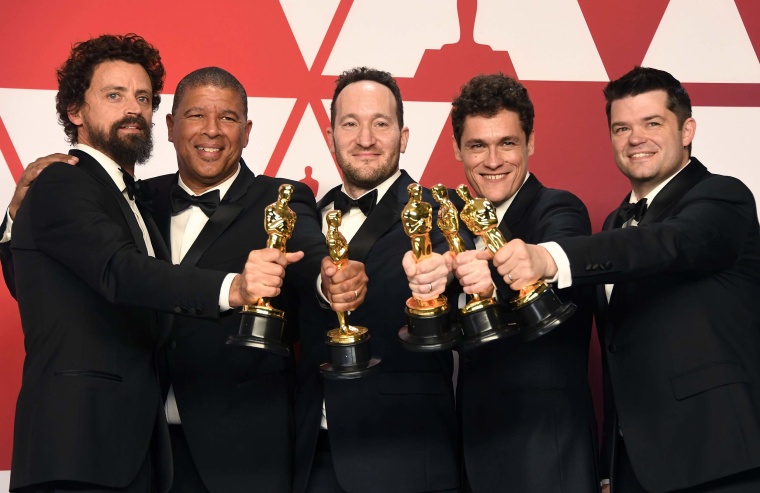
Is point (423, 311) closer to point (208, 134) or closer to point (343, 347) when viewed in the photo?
point (343, 347)

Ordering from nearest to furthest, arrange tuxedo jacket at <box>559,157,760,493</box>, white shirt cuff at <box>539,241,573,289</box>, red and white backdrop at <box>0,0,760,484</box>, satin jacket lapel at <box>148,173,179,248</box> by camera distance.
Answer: white shirt cuff at <box>539,241,573,289</box> < tuxedo jacket at <box>559,157,760,493</box> < satin jacket lapel at <box>148,173,179,248</box> < red and white backdrop at <box>0,0,760,484</box>

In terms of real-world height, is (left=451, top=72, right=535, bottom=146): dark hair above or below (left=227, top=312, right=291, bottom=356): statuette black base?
above

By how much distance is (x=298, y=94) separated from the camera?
433 centimetres

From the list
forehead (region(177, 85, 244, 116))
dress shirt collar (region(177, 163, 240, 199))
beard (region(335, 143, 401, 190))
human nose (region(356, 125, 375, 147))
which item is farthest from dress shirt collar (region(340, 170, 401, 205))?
forehead (region(177, 85, 244, 116))

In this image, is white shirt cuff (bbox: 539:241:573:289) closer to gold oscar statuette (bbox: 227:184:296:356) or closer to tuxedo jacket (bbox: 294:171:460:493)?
tuxedo jacket (bbox: 294:171:460:493)

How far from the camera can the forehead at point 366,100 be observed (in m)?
3.31

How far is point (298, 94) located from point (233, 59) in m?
0.35

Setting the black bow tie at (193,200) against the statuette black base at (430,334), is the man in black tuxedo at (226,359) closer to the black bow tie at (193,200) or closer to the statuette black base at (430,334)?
the black bow tie at (193,200)

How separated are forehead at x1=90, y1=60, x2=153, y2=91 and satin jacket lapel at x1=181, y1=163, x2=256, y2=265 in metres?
0.54

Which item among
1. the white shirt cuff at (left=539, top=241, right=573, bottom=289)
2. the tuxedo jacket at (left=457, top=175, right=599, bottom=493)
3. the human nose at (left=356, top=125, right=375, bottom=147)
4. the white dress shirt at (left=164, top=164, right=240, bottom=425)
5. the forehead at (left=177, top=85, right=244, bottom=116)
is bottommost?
the tuxedo jacket at (left=457, top=175, right=599, bottom=493)

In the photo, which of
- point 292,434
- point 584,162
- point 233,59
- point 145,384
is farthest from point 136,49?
point 584,162

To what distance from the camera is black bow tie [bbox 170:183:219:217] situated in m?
3.21

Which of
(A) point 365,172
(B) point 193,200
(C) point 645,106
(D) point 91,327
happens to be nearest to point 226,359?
(D) point 91,327

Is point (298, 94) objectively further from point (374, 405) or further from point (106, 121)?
point (374, 405)
